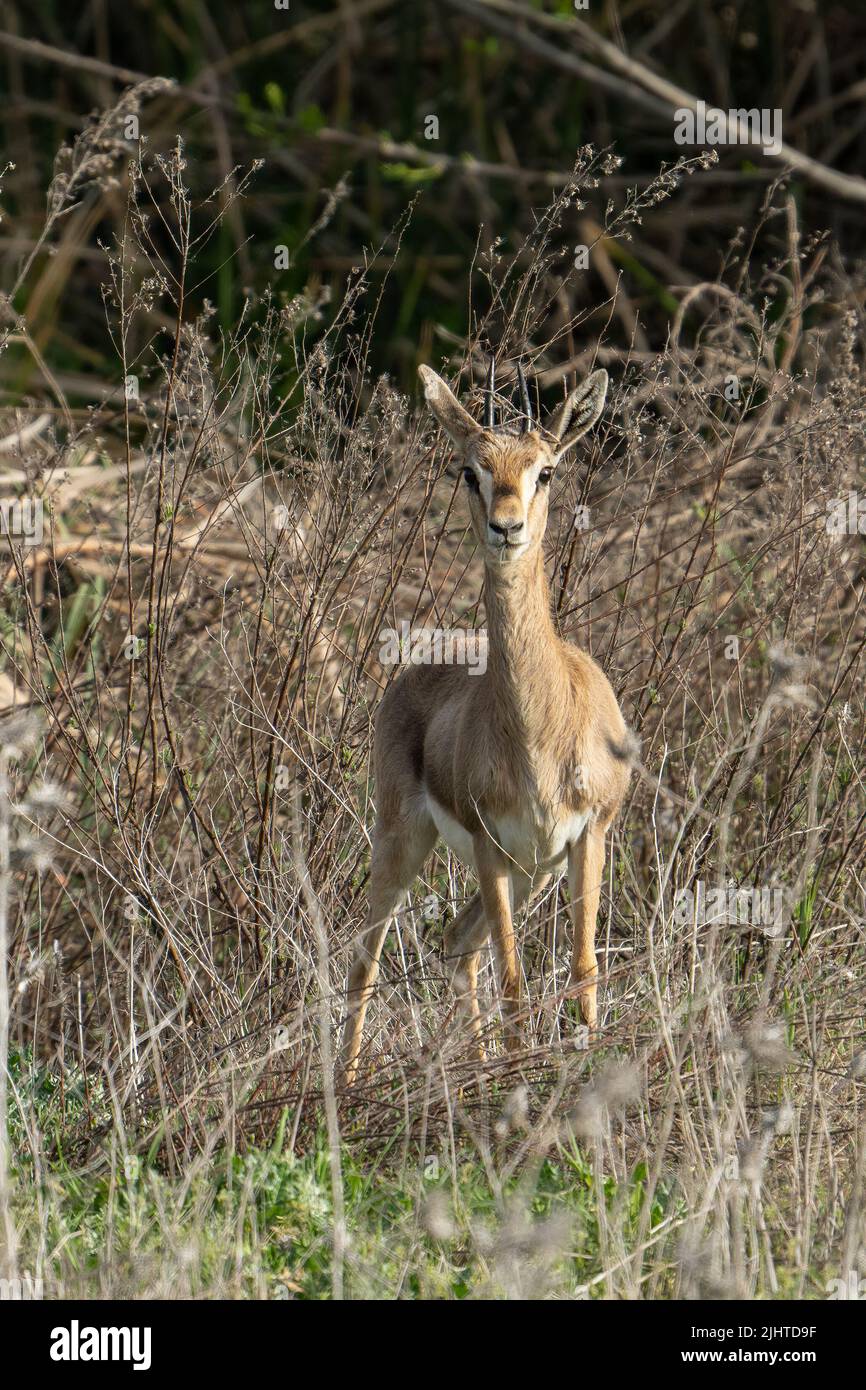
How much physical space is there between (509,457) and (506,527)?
0.27 m

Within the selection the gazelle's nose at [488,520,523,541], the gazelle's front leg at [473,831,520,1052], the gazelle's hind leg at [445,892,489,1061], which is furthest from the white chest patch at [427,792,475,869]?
the gazelle's nose at [488,520,523,541]

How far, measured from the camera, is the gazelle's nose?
465 cm

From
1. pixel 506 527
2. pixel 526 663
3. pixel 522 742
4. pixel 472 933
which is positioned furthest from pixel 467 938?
pixel 506 527

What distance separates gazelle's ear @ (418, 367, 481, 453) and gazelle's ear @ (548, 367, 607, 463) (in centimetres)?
22

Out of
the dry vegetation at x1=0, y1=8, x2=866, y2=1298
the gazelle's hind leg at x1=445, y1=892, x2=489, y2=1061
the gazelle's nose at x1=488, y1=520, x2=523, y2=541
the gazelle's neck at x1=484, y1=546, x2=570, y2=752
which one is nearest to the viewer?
the dry vegetation at x1=0, y1=8, x2=866, y2=1298

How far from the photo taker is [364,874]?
6.12 m

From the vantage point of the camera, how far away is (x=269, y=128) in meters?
11.1

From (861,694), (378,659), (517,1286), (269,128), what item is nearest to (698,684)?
(861,694)

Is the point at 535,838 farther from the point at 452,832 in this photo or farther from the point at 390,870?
the point at 390,870

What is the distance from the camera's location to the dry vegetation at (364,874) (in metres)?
3.95

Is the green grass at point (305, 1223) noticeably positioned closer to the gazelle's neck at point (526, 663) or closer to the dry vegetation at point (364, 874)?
the dry vegetation at point (364, 874)

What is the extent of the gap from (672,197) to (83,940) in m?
8.24

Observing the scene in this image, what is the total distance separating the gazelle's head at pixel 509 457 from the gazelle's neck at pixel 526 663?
129 millimetres

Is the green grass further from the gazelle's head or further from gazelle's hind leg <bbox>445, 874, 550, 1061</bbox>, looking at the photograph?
the gazelle's head
